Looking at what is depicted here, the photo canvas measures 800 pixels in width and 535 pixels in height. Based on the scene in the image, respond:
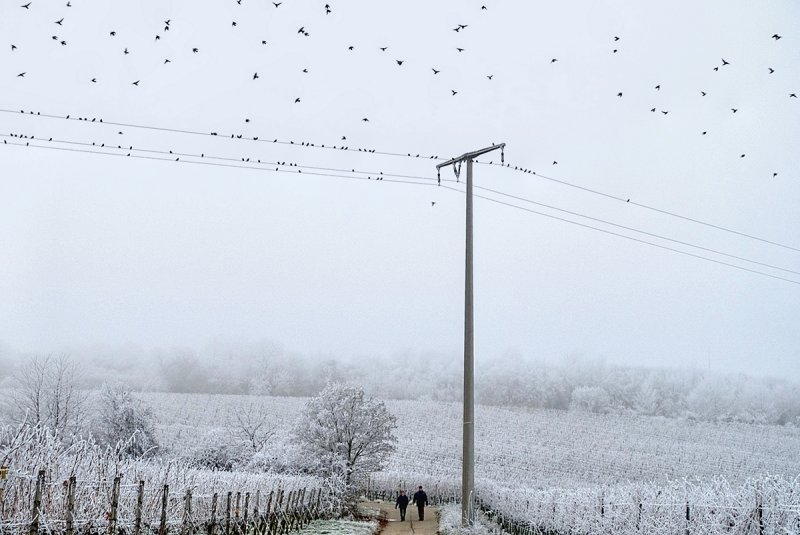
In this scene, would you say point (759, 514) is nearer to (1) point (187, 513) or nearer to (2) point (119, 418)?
(1) point (187, 513)

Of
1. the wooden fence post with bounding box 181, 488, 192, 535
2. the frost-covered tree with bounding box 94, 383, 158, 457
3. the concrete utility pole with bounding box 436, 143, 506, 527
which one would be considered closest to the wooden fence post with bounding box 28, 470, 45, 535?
the wooden fence post with bounding box 181, 488, 192, 535

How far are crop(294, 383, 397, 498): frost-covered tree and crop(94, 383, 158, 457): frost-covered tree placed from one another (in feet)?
44.3

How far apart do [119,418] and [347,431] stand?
747 inches

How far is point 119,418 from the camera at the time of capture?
50031 mm

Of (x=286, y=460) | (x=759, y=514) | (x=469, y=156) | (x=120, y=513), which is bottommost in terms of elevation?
(x=286, y=460)

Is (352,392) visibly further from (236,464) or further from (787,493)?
(787,493)

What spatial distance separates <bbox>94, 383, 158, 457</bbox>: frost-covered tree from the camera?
49625 millimetres

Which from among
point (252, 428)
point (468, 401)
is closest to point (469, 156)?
point (468, 401)

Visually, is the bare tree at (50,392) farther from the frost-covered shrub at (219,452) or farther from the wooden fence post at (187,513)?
the wooden fence post at (187,513)

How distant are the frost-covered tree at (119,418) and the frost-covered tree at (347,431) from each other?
13502 mm

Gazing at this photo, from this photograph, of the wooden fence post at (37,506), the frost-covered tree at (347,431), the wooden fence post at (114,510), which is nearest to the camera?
the wooden fence post at (37,506)

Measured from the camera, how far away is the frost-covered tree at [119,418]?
4962cm

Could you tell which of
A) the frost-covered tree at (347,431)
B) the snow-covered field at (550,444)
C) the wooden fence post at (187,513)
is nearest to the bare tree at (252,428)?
the snow-covered field at (550,444)

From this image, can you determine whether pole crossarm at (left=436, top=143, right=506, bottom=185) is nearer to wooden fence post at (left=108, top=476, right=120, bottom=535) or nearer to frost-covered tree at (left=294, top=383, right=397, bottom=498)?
wooden fence post at (left=108, top=476, right=120, bottom=535)
